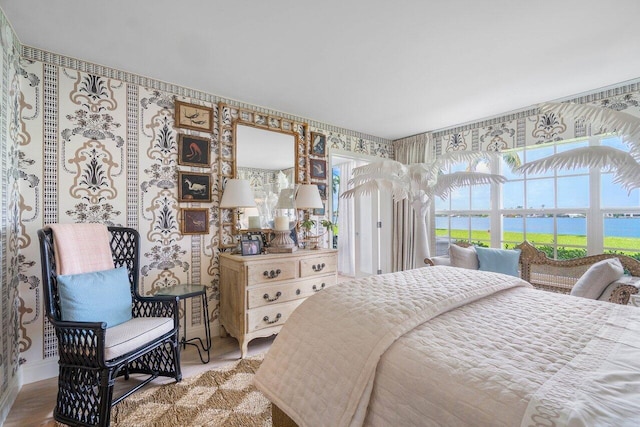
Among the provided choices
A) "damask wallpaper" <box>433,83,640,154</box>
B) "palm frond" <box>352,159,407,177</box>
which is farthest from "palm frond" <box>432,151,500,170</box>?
"damask wallpaper" <box>433,83,640,154</box>

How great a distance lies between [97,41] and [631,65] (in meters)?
4.16

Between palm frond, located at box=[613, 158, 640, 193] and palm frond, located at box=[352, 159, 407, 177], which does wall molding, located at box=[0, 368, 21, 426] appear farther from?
palm frond, located at box=[613, 158, 640, 193]

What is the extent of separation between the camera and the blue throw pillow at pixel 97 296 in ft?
5.81

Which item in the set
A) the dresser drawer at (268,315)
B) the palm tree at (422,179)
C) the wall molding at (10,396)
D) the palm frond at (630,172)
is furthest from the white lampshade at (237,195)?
the palm frond at (630,172)

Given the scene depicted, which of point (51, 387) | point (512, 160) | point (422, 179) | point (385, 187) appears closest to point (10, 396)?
point (51, 387)

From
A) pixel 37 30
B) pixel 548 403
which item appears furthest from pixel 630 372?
pixel 37 30

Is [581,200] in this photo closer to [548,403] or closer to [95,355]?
[548,403]

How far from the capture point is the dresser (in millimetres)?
2521

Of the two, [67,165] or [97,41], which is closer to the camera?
[97,41]

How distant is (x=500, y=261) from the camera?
3000 mm

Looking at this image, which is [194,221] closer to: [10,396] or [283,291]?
[283,291]

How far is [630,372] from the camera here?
2.93 feet

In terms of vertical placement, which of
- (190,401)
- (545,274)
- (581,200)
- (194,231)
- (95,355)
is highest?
(581,200)

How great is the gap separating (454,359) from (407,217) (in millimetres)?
3479
